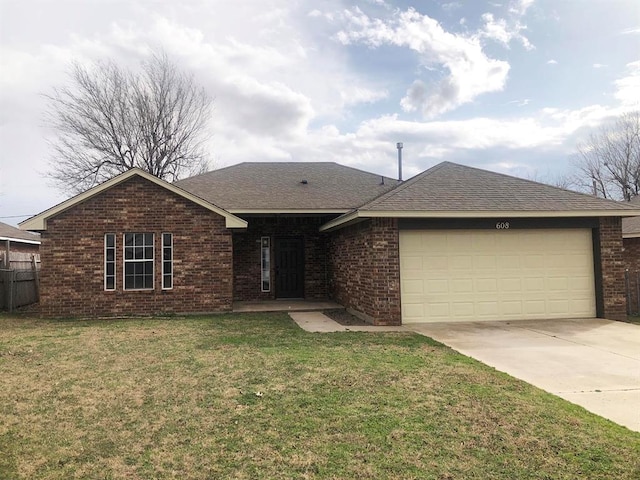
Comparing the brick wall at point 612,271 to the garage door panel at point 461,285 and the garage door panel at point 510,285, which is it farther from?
the garage door panel at point 461,285

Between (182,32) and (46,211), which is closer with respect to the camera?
(46,211)

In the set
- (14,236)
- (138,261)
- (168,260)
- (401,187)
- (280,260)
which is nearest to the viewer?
(401,187)

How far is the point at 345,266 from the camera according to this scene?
12.9 m

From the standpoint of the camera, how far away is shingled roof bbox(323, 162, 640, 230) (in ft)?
33.3

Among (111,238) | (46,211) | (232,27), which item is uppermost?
(232,27)

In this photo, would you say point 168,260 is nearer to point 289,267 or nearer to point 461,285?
point 289,267

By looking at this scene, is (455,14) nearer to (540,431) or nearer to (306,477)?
(540,431)

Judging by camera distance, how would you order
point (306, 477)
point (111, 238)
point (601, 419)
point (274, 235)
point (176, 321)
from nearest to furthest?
point (306, 477)
point (601, 419)
point (176, 321)
point (111, 238)
point (274, 235)

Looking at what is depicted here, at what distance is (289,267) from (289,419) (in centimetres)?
1165

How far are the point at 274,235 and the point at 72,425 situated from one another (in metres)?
11.7

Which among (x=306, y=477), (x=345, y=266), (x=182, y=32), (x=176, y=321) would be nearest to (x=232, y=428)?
(x=306, y=477)

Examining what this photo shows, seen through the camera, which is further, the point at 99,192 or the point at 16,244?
the point at 16,244

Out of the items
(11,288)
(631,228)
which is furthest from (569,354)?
(11,288)

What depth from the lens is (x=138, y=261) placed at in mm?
11984
